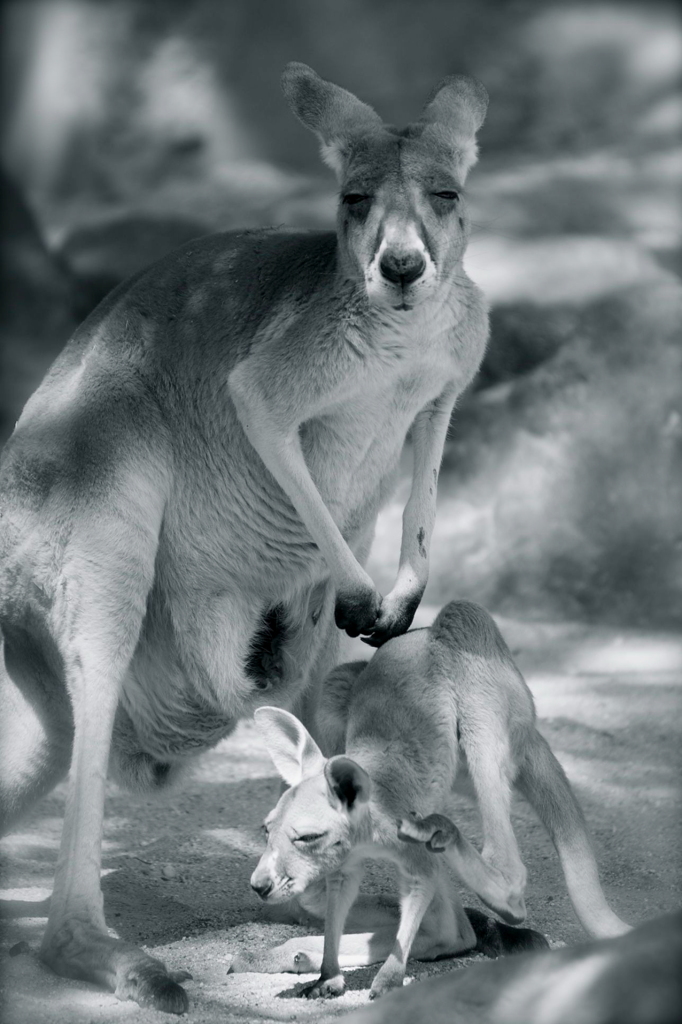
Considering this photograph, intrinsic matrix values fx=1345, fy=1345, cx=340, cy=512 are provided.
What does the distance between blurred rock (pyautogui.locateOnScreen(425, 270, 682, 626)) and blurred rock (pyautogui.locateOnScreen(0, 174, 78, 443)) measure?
285cm

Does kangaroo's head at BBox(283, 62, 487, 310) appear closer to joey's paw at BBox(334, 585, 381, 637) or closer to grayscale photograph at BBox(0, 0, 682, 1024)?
grayscale photograph at BBox(0, 0, 682, 1024)

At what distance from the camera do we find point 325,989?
304cm

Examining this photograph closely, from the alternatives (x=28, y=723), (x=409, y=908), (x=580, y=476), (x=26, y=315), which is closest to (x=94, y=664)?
(x=28, y=723)

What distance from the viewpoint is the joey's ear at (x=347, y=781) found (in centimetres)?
295

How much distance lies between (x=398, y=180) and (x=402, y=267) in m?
0.31

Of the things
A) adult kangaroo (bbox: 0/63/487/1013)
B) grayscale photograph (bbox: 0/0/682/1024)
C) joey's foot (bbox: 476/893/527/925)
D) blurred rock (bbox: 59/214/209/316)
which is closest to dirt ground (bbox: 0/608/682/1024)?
grayscale photograph (bbox: 0/0/682/1024)

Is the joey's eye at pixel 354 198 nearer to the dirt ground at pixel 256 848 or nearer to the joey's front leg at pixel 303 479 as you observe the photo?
the joey's front leg at pixel 303 479

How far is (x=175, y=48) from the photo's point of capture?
8820 millimetres

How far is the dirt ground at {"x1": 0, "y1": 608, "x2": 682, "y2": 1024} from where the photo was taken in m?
3.12

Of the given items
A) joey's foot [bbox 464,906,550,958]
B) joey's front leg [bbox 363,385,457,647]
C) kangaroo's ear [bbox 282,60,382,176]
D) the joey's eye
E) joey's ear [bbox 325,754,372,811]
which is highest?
kangaroo's ear [bbox 282,60,382,176]

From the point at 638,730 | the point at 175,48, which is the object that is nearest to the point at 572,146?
the point at 175,48

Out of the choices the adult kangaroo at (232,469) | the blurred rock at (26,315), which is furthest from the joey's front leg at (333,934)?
the blurred rock at (26,315)

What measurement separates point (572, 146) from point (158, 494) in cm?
559

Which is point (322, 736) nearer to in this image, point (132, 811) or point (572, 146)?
point (132, 811)
